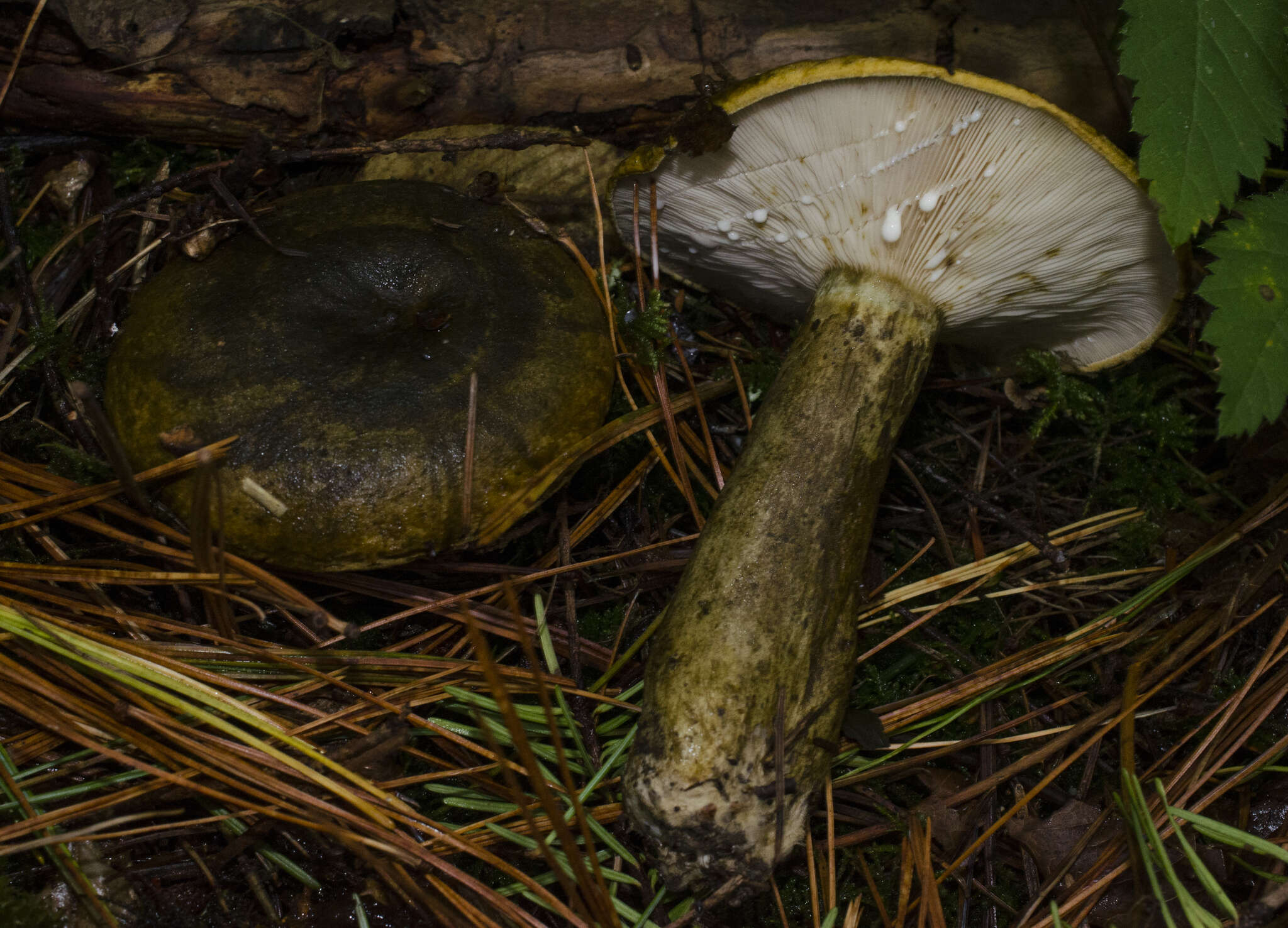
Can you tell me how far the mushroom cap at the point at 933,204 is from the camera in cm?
180

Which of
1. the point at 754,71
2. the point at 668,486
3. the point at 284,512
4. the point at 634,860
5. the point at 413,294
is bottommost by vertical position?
the point at 634,860

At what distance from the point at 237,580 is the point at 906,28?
7.57 ft

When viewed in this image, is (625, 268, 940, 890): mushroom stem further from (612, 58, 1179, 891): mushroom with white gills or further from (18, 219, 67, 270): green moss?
(18, 219, 67, 270): green moss

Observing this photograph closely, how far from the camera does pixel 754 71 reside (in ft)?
8.27

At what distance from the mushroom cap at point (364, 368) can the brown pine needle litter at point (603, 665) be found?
0.10 metres

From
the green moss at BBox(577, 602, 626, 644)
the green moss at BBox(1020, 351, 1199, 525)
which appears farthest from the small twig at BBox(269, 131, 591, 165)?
the green moss at BBox(1020, 351, 1199, 525)

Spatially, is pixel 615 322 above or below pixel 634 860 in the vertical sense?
above

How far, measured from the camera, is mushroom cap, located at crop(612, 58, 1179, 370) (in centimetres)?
180

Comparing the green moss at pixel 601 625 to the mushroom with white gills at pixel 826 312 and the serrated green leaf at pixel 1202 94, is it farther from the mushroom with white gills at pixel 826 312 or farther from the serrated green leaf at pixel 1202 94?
the serrated green leaf at pixel 1202 94

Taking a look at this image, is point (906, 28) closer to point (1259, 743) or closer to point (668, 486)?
point (668, 486)

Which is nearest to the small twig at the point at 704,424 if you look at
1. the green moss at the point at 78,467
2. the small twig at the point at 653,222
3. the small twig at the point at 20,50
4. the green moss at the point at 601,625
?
the small twig at the point at 653,222

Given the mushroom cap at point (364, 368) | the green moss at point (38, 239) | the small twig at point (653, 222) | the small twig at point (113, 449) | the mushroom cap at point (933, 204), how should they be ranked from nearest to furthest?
the small twig at point (113, 449) < the mushroom cap at point (933, 204) < the mushroom cap at point (364, 368) < the small twig at point (653, 222) < the green moss at point (38, 239)

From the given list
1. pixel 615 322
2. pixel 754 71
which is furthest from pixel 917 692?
pixel 754 71

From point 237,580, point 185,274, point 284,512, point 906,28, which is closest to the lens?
point 284,512
